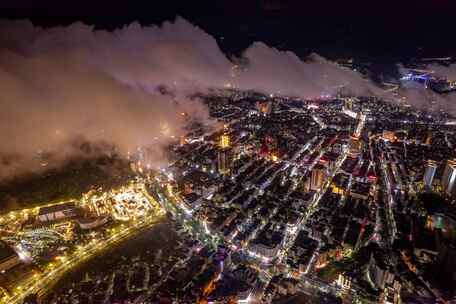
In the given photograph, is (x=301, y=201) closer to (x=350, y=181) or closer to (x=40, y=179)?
(x=350, y=181)

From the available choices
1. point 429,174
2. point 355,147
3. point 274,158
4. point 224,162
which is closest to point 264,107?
point 274,158

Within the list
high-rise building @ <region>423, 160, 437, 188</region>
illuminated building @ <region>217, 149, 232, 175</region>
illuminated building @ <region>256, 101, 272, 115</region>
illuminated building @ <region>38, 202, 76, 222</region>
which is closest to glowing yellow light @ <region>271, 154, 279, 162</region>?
illuminated building @ <region>217, 149, 232, 175</region>

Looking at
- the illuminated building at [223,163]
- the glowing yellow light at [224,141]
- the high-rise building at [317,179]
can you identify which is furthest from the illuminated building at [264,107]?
the high-rise building at [317,179]

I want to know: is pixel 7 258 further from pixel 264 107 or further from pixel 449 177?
pixel 264 107

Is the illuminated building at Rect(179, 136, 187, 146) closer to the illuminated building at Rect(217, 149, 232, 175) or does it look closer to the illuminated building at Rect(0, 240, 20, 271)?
the illuminated building at Rect(217, 149, 232, 175)

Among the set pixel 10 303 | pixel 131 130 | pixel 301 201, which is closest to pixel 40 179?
pixel 131 130

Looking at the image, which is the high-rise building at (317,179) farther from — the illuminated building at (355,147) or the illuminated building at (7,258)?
the illuminated building at (7,258)
